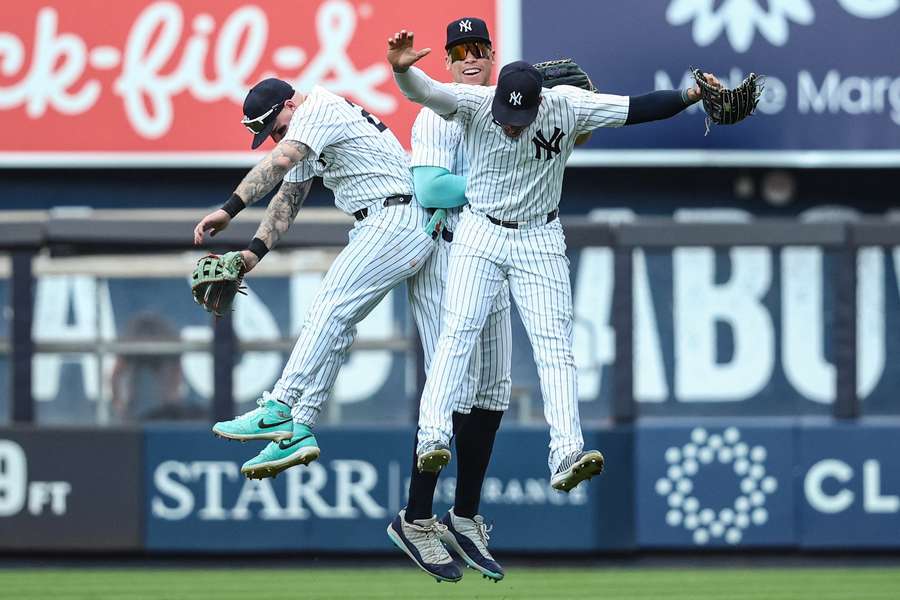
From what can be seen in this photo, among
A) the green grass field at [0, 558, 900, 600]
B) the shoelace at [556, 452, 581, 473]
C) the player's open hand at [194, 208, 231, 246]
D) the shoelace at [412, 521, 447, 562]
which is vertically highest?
the player's open hand at [194, 208, 231, 246]

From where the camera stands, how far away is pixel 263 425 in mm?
6125

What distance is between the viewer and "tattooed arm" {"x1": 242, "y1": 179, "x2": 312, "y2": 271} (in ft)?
20.3

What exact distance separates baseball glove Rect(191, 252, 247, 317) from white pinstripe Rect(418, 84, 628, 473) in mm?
828

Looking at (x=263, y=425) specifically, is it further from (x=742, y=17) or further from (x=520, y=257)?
(x=742, y=17)

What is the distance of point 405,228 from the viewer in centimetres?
632

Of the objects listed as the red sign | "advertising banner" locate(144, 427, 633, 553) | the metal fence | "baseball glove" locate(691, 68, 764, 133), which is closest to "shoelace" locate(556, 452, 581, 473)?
"baseball glove" locate(691, 68, 764, 133)

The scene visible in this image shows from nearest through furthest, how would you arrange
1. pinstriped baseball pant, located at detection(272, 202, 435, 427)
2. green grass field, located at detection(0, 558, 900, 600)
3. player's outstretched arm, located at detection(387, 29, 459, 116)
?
player's outstretched arm, located at detection(387, 29, 459, 116) < pinstriped baseball pant, located at detection(272, 202, 435, 427) < green grass field, located at detection(0, 558, 900, 600)

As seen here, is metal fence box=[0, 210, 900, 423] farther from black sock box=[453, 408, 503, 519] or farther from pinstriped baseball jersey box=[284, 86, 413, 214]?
pinstriped baseball jersey box=[284, 86, 413, 214]

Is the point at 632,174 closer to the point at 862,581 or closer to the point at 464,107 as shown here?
the point at 862,581

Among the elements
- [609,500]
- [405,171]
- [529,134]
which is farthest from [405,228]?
[609,500]

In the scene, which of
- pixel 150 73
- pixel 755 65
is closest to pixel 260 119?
pixel 150 73

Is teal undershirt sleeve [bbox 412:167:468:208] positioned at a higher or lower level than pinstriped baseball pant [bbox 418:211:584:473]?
higher

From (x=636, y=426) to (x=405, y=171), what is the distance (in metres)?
4.14

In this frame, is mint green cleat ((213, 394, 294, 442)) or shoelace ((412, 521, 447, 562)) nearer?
mint green cleat ((213, 394, 294, 442))
